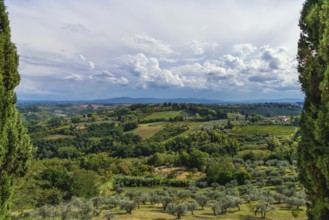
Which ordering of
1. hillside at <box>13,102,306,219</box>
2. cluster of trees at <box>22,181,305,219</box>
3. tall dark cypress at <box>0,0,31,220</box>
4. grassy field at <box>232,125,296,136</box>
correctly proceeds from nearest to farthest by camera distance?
tall dark cypress at <box>0,0,31,220</box> → cluster of trees at <box>22,181,305,219</box> → hillside at <box>13,102,306,219</box> → grassy field at <box>232,125,296,136</box>

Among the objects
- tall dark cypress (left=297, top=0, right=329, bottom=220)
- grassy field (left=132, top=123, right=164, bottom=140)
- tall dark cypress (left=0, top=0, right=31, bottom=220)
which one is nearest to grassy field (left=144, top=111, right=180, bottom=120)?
grassy field (left=132, top=123, right=164, bottom=140)

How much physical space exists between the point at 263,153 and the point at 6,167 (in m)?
88.3

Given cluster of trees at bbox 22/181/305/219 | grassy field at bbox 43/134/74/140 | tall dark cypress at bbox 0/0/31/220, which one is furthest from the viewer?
grassy field at bbox 43/134/74/140

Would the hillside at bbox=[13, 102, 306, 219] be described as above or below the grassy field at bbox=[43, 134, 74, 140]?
above

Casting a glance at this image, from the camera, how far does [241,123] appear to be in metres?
156

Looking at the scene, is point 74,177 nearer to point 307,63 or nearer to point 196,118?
point 307,63

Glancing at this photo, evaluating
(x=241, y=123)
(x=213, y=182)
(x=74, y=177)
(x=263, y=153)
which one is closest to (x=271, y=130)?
(x=241, y=123)

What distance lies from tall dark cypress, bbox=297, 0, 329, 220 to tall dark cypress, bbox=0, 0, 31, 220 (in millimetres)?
11910

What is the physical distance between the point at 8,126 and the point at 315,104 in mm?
12292

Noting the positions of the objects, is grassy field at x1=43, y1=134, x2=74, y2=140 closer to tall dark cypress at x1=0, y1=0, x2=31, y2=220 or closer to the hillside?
the hillside

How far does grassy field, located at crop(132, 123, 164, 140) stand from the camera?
5975 inches

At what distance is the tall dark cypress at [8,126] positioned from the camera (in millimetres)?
13375

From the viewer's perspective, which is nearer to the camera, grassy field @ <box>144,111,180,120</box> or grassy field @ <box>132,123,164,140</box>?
grassy field @ <box>132,123,164,140</box>

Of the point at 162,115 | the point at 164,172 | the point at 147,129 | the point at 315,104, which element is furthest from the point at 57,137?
the point at 315,104
